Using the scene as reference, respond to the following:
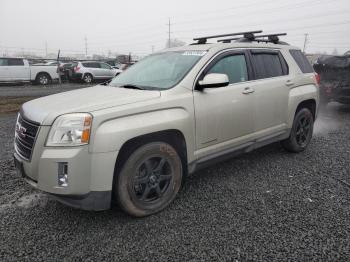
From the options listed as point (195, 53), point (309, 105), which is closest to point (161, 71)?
point (195, 53)

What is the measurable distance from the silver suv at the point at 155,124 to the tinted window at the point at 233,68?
0.04ft

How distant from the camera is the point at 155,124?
301 cm

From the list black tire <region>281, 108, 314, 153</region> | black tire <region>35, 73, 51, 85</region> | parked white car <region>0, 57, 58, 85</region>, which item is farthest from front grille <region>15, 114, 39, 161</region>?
black tire <region>35, 73, 51, 85</region>

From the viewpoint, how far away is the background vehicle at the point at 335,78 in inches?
322

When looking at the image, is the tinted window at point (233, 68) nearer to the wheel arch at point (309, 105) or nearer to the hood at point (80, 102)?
the hood at point (80, 102)

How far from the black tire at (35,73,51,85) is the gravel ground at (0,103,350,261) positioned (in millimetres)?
15679

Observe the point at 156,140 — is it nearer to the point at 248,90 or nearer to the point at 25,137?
the point at 25,137

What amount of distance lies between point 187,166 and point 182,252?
3.44 feet

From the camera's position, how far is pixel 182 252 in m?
2.58

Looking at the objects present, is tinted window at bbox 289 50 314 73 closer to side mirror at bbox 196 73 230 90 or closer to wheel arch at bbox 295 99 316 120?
wheel arch at bbox 295 99 316 120

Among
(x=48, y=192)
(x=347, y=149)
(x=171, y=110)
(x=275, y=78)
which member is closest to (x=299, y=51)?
(x=275, y=78)


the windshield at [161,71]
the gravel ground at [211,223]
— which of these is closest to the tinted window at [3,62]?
the gravel ground at [211,223]

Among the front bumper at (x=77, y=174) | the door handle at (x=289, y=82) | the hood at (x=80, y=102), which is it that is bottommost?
the front bumper at (x=77, y=174)

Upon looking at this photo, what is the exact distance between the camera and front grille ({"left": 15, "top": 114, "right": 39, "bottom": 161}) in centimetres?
280
